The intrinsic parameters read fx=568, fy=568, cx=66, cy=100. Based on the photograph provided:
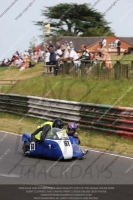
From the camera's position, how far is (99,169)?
12.8 metres

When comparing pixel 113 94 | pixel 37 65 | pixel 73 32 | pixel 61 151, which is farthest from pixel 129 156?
pixel 73 32

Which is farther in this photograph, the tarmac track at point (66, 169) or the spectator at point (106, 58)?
the spectator at point (106, 58)

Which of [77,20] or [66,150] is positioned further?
[77,20]

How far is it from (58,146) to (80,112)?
21.1 feet

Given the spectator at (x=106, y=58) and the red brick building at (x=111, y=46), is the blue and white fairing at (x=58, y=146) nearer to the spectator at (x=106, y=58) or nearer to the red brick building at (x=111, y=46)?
the spectator at (x=106, y=58)

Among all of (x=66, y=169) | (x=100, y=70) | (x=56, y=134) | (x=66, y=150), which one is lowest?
(x=66, y=169)

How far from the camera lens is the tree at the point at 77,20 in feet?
253

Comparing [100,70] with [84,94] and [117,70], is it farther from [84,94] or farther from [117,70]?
[84,94]

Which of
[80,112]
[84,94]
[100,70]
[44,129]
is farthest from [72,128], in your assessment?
[84,94]

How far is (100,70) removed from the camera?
2281 cm

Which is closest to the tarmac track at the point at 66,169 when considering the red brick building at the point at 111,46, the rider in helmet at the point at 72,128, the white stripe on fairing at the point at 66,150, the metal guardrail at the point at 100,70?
the white stripe on fairing at the point at 66,150

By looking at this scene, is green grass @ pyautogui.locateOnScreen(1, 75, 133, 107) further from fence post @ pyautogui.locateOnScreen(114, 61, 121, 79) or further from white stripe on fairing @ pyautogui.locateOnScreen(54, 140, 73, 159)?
white stripe on fairing @ pyautogui.locateOnScreen(54, 140, 73, 159)

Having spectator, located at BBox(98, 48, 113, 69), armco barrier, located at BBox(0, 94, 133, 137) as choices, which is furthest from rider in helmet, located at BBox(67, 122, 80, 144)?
spectator, located at BBox(98, 48, 113, 69)

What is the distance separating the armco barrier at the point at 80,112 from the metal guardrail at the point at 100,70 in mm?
2465
